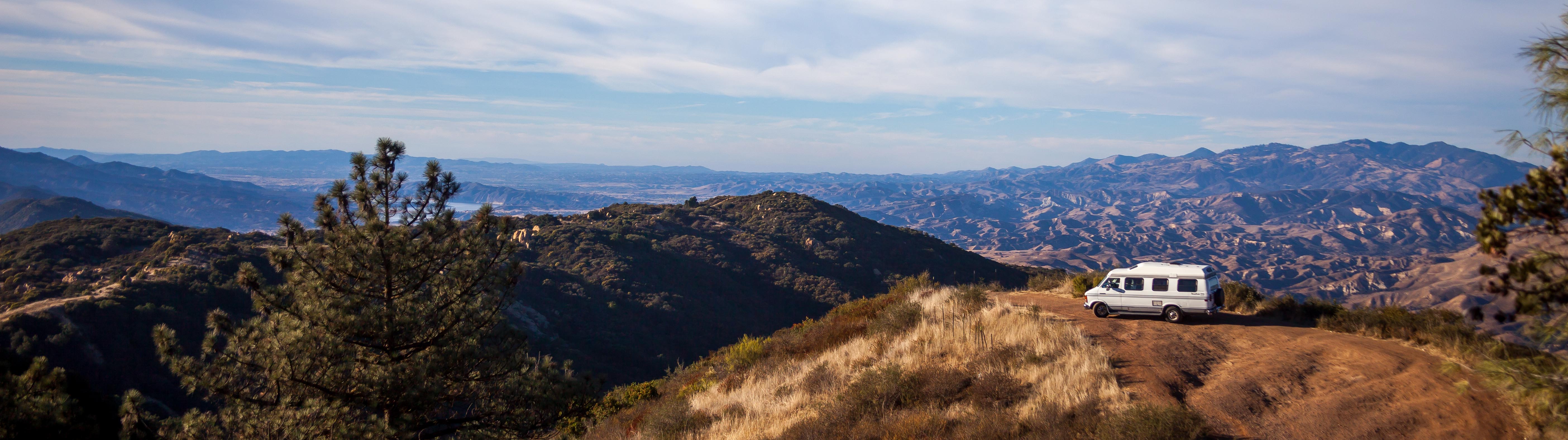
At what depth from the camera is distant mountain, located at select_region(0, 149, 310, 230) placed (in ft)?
539

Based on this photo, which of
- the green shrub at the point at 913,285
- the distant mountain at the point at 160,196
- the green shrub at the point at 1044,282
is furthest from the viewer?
the distant mountain at the point at 160,196

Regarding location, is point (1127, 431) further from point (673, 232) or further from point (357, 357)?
point (673, 232)

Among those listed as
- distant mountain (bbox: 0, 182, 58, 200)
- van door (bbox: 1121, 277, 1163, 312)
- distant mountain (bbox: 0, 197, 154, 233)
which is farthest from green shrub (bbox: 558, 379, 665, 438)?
distant mountain (bbox: 0, 182, 58, 200)

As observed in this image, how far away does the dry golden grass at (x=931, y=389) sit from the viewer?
24.6 feet

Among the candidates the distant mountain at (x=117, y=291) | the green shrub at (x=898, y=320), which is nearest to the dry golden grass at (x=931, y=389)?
the green shrub at (x=898, y=320)

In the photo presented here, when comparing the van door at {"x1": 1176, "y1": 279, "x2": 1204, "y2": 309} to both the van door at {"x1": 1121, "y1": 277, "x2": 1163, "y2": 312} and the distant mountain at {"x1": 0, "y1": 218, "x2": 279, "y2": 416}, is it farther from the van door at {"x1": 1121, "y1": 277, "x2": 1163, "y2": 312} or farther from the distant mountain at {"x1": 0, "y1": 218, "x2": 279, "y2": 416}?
the distant mountain at {"x1": 0, "y1": 218, "x2": 279, "y2": 416}

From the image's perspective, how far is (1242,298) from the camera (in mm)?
13969

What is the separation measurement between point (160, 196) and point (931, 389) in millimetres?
246604

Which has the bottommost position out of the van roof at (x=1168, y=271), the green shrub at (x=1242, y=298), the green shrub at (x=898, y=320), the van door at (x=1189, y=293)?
the green shrub at (x=898, y=320)

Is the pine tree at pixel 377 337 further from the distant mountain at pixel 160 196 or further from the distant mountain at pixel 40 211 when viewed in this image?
the distant mountain at pixel 160 196

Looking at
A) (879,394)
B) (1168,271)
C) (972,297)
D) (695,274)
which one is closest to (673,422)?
(879,394)

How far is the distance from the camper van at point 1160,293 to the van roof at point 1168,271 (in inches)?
0.4

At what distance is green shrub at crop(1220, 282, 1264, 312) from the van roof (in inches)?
41.9

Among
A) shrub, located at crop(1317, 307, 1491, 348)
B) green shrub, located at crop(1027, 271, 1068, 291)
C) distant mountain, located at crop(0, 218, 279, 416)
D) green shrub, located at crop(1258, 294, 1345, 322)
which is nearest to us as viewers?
shrub, located at crop(1317, 307, 1491, 348)
